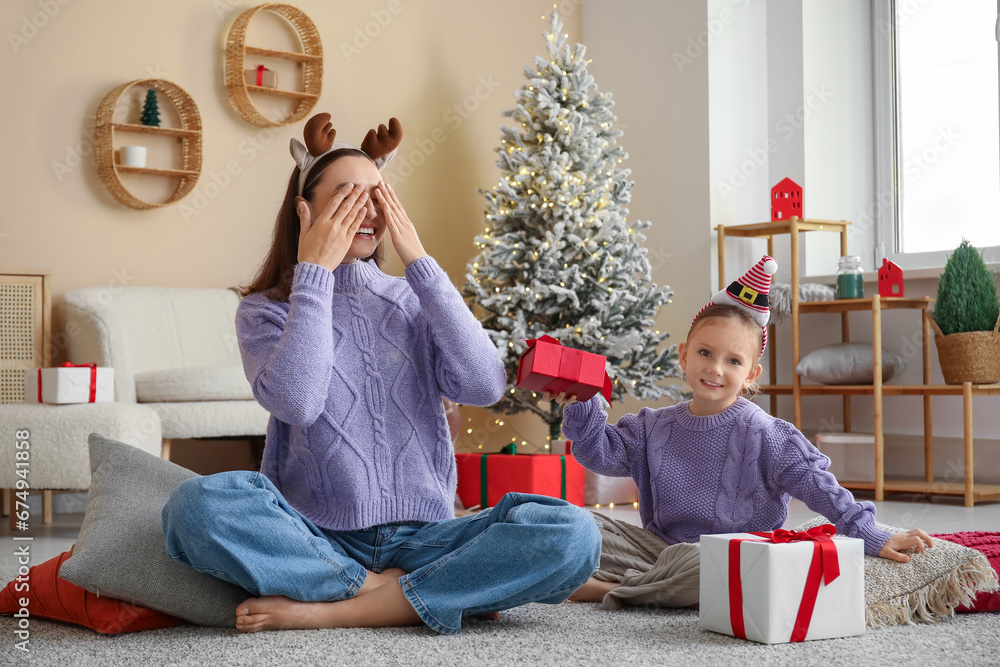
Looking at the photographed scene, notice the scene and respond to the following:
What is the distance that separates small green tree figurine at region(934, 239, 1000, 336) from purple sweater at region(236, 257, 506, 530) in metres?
2.40

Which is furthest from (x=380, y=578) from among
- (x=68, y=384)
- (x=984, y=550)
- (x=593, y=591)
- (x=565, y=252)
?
(x=565, y=252)

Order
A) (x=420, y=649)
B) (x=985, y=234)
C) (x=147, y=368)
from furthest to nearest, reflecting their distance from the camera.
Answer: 1. (x=985, y=234)
2. (x=147, y=368)
3. (x=420, y=649)

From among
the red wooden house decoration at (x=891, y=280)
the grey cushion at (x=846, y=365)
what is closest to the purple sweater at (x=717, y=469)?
the grey cushion at (x=846, y=365)

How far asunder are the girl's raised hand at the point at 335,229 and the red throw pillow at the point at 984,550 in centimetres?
115

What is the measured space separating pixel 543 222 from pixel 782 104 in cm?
138

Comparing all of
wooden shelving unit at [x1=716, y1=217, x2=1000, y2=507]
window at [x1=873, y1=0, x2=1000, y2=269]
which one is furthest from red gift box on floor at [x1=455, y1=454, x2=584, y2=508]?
window at [x1=873, y1=0, x2=1000, y2=269]

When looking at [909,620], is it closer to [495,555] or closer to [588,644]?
[588,644]

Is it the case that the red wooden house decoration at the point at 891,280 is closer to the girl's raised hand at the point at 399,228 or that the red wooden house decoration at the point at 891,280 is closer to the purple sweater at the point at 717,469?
the purple sweater at the point at 717,469

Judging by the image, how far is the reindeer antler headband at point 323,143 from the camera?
1665mm

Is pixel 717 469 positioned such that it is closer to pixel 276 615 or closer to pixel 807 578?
pixel 807 578

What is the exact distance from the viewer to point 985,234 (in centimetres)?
414

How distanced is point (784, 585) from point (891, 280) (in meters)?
2.65

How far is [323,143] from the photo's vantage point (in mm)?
1668

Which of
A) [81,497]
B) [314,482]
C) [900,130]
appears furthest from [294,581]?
[900,130]
